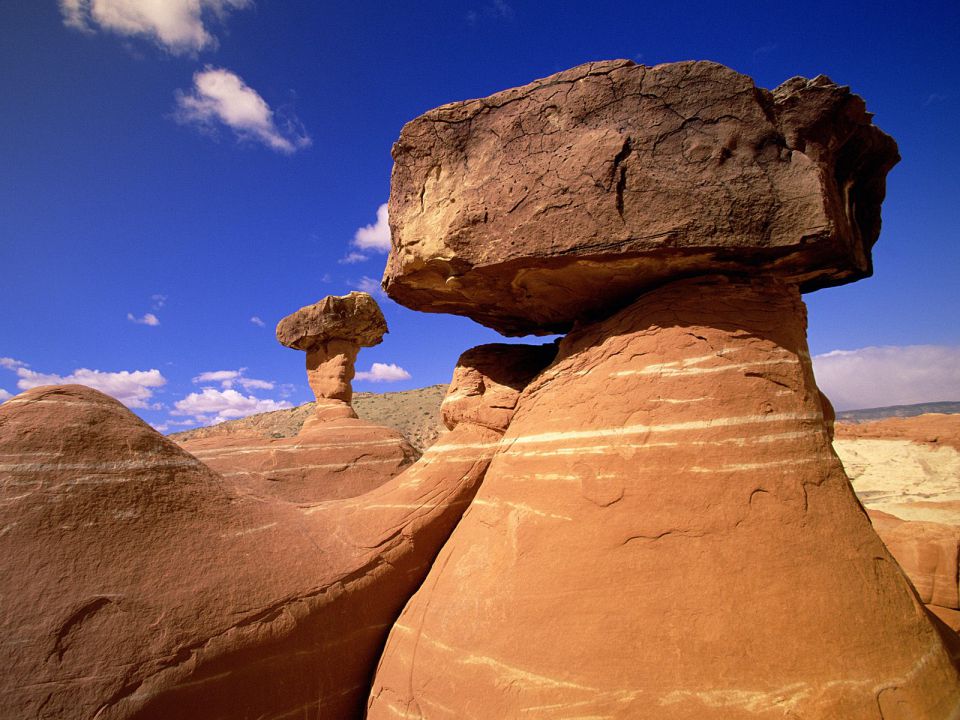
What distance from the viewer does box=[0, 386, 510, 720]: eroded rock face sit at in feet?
7.95

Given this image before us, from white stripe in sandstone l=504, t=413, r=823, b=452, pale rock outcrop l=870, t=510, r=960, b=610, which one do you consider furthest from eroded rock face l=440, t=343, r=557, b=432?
pale rock outcrop l=870, t=510, r=960, b=610

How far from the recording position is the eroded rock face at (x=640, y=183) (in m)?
2.90

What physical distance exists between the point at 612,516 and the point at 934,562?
4467 millimetres

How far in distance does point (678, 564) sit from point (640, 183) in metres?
2.10

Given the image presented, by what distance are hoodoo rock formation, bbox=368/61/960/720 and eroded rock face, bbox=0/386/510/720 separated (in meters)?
0.36

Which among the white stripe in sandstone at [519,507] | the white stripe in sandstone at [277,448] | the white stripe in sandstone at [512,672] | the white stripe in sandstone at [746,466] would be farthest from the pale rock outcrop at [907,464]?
the white stripe in sandstone at [512,672]

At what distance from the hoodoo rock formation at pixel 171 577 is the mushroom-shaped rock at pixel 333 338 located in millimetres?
8023

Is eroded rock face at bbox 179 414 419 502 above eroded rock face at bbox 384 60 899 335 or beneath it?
beneath

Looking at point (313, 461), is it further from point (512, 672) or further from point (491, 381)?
point (512, 672)

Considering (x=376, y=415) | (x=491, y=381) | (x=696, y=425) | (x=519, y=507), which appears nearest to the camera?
(x=696, y=425)

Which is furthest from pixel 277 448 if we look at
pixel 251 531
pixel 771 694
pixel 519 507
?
pixel 771 694

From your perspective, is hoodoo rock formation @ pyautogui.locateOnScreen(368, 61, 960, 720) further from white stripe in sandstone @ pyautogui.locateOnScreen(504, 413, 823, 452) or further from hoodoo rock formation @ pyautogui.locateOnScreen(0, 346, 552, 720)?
hoodoo rock formation @ pyautogui.locateOnScreen(0, 346, 552, 720)

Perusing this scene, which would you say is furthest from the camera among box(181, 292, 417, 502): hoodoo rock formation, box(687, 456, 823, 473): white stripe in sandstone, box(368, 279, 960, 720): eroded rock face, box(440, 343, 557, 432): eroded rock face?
box(181, 292, 417, 502): hoodoo rock formation

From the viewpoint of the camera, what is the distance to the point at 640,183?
9.83 feet
